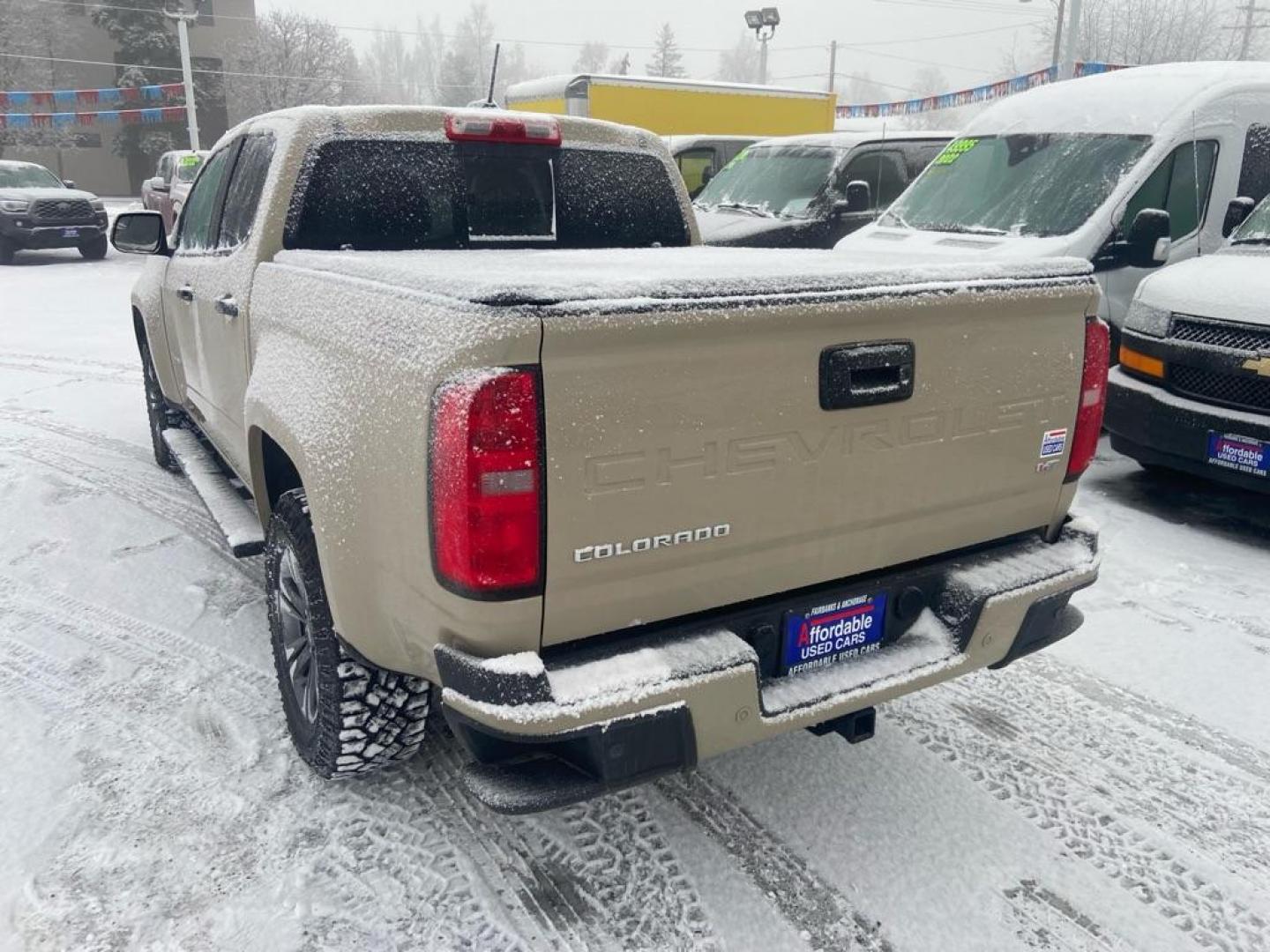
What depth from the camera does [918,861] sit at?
2611 mm

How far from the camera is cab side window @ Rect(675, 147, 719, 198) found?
1329cm

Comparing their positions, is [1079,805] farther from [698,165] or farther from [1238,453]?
[698,165]

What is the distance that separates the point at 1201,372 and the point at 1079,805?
3.20 meters

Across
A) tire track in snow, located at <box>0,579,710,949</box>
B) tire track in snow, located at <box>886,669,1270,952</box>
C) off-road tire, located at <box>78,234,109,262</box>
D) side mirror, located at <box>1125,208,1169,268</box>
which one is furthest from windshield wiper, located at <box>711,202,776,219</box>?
off-road tire, located at <box>78,234,109,262</box>

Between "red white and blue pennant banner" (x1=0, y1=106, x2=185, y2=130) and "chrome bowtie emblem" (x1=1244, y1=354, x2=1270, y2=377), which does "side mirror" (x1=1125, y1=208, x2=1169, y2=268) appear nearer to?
"chrome bowtie emblem" (x1=1244, y1=354, x2=1270, y2=377)

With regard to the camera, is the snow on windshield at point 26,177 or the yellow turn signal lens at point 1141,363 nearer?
the yellow turn signal lens at point 1141,363

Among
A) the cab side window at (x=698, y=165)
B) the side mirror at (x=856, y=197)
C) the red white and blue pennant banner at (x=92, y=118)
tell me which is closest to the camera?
the side mirror at (x=856, y=197)

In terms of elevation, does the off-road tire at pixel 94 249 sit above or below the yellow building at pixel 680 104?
below

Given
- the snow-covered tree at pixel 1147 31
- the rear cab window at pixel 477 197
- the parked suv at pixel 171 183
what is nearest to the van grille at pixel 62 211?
the parked suv at pixel 171 183

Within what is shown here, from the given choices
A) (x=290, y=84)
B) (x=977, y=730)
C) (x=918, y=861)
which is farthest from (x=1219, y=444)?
(x=290, y=84)

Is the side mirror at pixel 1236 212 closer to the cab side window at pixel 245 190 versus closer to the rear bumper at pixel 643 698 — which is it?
the rear bumper at pixel 643 698

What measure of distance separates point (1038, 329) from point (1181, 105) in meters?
5.29

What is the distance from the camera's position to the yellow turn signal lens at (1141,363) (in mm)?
5320

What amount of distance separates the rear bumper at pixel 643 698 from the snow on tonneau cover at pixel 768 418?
0.09 meters
